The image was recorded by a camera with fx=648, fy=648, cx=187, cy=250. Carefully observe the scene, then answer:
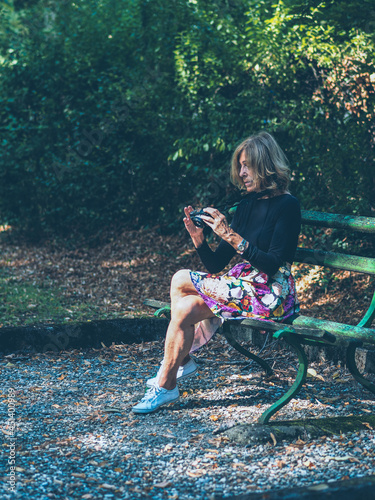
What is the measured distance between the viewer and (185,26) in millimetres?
8219

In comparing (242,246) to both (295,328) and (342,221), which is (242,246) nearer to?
(295,328)

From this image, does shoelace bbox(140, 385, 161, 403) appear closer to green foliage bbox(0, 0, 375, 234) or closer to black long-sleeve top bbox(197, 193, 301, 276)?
black long-sleeve top bbox(197, 193, 301, 276)

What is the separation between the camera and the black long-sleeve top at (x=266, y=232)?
3.52 meters

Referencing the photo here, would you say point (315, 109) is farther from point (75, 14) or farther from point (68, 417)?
point (75, 14)

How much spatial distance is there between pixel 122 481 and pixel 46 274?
5215 mm

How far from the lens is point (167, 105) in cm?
827

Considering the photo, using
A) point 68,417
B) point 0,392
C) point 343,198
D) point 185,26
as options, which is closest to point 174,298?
point 68,417

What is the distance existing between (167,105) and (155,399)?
537 centimetres

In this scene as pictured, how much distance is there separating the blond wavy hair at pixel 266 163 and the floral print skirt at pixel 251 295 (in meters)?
0.50

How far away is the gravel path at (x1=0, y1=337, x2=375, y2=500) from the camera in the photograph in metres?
2.73

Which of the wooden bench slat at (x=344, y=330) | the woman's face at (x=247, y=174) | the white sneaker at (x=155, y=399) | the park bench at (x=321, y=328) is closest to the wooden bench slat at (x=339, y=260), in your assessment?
the park bench at (x=321, y=328)

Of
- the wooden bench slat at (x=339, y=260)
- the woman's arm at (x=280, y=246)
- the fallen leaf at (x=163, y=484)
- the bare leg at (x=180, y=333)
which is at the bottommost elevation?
the fallen leaf at (x=163, y=484)

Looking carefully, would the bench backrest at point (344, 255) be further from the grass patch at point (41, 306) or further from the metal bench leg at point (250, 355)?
the grass patch at point (41, 306)

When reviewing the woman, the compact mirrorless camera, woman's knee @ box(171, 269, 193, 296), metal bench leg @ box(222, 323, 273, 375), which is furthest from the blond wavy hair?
metal bench leg @ box(222, 323, 273, 375)
